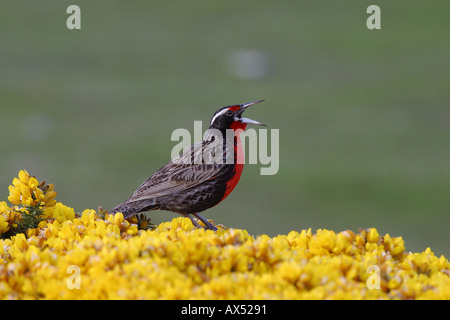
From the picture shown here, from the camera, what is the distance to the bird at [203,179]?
6.07 m

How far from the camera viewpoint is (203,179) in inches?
240

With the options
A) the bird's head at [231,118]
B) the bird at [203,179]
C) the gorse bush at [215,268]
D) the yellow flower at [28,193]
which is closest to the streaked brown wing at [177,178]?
the bird at [203,179]

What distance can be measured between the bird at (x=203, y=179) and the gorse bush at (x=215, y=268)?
2.68 ft

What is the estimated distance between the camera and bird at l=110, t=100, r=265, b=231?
607cm

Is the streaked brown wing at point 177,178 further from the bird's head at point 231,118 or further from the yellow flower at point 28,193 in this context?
the yellow flower at point 28,193

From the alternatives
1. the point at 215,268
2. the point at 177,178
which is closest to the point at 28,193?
the point at 177,178

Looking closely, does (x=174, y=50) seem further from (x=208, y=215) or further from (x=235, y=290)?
(x=235, y=290)

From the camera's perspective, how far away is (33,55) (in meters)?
25.3

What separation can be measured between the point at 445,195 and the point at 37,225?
533 inches

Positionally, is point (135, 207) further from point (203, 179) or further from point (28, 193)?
point (28, 193)

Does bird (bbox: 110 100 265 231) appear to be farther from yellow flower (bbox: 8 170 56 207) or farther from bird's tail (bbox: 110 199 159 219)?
yellow flower (bbox: 8 170 56 207)

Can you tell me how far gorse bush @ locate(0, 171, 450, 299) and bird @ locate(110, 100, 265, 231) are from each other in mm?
816

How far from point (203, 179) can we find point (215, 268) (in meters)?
1.82

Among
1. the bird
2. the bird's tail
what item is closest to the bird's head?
the bird
